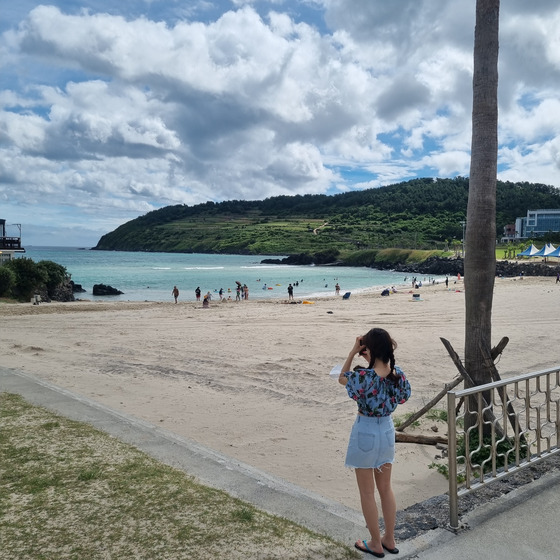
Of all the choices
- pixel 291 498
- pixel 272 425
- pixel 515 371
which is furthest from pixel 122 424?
pixel 515 371

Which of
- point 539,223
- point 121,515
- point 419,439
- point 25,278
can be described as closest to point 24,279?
point 25,278

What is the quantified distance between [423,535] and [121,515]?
2167 mm

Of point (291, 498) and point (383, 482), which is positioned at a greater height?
point (383, 482)

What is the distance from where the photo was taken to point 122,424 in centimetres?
597

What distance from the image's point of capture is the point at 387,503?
11.0ft

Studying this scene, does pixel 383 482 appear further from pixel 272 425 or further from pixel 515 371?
pixel 515 371

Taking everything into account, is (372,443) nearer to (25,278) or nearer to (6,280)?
(6,280)

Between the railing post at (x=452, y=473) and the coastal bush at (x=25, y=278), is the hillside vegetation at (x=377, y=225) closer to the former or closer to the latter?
the coastal bush at (x=25, y=278)

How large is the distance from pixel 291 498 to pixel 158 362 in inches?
322

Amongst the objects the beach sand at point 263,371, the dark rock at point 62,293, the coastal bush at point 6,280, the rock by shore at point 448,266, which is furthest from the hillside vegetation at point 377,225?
the beach sand at point 263,371

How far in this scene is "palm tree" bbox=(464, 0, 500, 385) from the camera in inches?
201

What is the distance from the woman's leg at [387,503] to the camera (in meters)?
3.30

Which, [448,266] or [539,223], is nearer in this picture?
[448,266]

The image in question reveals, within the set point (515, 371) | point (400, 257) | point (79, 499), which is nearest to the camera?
point (79, 499)
